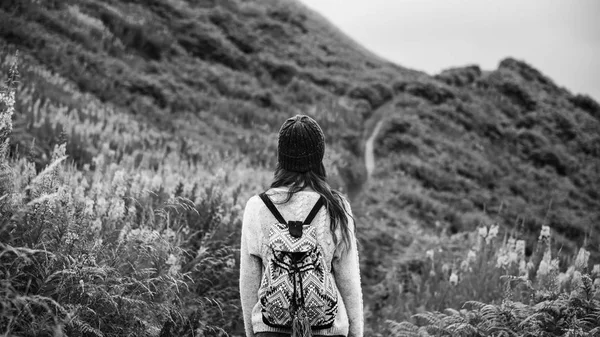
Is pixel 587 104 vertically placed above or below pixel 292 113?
above

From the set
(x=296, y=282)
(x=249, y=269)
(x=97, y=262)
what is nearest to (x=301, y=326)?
(x=296, y=282)

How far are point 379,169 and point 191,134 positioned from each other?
255 inches

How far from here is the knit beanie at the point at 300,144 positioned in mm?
2811

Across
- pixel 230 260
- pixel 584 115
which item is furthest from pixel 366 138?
pixel 584 115

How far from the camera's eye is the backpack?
2541 millimetres

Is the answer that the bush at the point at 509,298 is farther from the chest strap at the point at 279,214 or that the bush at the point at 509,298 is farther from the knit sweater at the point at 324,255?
the chest strap at the point at 279,214

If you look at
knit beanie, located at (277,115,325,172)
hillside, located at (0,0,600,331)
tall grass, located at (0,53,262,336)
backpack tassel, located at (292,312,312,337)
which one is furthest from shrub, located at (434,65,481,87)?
backpack tassel, located at (292,312,312,337)

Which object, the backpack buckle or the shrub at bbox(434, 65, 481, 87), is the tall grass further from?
the shrub at bbox(434, 65, 481, 87)

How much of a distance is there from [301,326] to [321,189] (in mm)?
740

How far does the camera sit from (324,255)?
273cm

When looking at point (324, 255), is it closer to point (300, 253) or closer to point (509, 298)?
point (300, 253)

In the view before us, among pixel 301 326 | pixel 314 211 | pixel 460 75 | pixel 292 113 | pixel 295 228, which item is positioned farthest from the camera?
pixel 460 75

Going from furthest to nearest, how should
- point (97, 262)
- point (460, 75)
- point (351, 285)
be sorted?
point (460, 75)
point (97, 262)
point (351, 285)

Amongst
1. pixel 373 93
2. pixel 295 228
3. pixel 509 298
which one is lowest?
pixel 509 298
